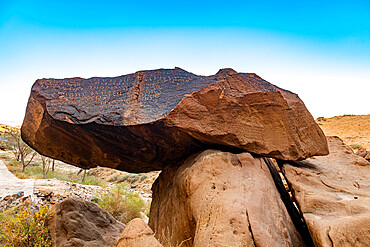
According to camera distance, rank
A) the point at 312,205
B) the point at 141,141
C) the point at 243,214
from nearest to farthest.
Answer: the point at 243,214 → the point at 312,205 → the point at 141,141

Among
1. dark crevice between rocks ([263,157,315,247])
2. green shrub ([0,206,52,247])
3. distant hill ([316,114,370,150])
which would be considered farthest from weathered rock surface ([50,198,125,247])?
distant hill ([316,114,370,150])

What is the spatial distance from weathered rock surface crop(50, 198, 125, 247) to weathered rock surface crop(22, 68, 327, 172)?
1.16 metres

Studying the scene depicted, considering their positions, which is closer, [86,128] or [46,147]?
[86,128]

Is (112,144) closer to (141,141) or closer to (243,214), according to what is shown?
(141,141)

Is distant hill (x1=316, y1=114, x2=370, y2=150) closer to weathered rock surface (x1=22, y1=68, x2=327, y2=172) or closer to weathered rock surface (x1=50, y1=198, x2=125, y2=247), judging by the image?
weathered rock surface (x1=22, y1=68, x2=327, y2=172)

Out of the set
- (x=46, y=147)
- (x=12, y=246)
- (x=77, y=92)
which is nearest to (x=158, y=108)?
(x=77, y=92)

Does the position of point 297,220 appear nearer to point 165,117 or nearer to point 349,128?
point 165,117

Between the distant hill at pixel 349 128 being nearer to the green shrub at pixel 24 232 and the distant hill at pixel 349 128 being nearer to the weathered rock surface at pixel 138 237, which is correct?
the weathered rock surface at pixel 138 237

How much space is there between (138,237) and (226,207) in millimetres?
1242

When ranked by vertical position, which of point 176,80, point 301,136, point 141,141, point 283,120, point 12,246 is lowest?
point 12,246

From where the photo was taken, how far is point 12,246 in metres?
4.21

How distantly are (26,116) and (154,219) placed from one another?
11.5 feet

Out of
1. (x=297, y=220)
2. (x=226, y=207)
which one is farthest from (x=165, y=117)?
(x=297, y=220)

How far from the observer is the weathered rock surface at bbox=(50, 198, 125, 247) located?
4.57 meters
